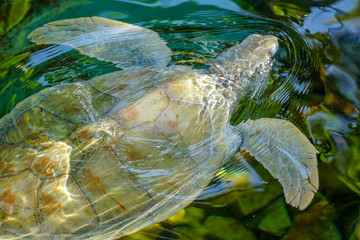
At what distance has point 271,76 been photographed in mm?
3631

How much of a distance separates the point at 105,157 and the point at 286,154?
5.46 ft

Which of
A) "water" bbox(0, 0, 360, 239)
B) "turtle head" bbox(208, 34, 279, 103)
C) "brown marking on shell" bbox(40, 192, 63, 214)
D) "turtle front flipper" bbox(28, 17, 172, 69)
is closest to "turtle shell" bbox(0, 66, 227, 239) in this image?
"brown marking on shell" bbox(40, 192, 63, 214)

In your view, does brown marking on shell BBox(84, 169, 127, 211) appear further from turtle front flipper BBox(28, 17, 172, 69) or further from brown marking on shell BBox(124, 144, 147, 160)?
turtle front flipper BBox(28, 17, 172, 69)

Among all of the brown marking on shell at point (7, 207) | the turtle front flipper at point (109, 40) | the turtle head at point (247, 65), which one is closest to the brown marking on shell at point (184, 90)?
the turtle head at point (247, 65)

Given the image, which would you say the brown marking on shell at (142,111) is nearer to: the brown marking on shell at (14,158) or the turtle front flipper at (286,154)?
the brown marking on shell at (14,158)

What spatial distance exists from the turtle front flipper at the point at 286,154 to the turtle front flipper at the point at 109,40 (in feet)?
4.57

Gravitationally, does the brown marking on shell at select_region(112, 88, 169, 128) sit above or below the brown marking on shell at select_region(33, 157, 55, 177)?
above

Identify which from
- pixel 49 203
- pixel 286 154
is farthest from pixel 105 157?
pixel 286 154

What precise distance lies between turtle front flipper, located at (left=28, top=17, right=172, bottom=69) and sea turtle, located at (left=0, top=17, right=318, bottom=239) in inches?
26.0

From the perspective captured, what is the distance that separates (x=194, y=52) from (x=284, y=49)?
109 centimetres

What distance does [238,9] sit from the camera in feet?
13.9

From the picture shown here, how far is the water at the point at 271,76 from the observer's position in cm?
276

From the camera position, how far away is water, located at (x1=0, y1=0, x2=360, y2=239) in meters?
2.76

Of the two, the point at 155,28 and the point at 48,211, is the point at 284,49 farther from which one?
the point at 48,211
